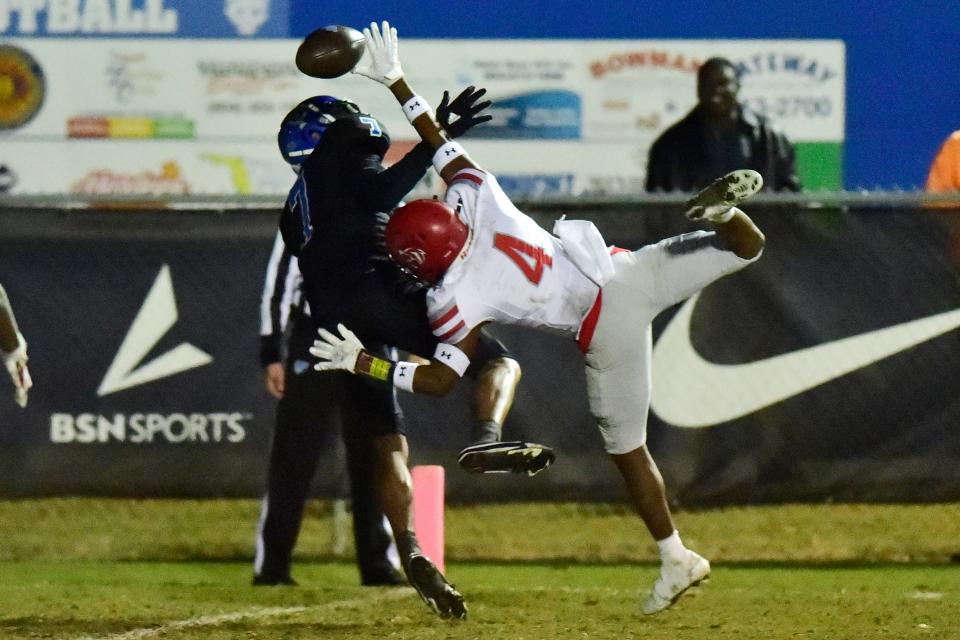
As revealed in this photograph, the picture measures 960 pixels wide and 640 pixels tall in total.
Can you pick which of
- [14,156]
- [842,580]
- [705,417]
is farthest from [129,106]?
[842,580]

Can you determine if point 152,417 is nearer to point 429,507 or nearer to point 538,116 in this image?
point 429,507

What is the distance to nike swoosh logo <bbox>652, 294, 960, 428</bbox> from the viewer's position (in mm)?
9055

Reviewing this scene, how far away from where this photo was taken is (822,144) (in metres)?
14.2

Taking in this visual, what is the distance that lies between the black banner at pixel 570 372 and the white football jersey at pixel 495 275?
2.06 m

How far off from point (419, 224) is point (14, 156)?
8.21 metres

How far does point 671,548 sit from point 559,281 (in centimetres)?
115

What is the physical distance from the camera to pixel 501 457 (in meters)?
6.68

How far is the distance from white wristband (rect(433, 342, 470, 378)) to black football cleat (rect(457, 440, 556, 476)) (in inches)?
12.6

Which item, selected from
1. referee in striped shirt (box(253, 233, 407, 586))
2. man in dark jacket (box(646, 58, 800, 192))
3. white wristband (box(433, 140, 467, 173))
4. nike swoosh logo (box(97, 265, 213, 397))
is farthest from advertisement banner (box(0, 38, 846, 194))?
white wristband (box(433, 140, 467, 173))

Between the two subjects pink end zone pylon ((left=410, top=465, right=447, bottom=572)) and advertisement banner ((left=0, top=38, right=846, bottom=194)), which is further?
advertisement banner ((left=0, top=38, right=846, bottom=194))

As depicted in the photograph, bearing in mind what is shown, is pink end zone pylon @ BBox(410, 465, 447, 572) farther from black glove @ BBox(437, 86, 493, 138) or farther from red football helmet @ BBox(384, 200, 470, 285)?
black glove @ BBox(437, 86, 493, 138)

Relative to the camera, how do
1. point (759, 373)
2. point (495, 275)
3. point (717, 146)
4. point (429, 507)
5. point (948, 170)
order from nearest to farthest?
point (495, 275)
point (429, 507)
point (759, 373)
point (948, 170)
point (717, 146)

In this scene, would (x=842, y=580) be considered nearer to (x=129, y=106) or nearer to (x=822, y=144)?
(x=822, y=144)

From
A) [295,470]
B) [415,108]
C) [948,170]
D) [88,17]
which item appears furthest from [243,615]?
[88,17]
